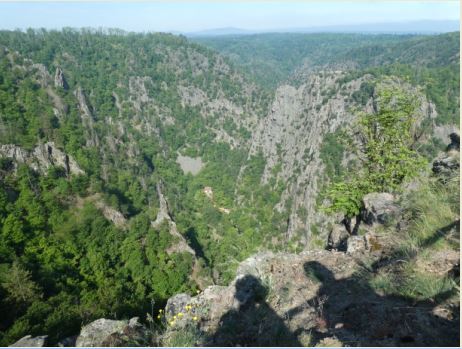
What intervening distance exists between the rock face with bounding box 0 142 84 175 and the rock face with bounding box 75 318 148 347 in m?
54.7

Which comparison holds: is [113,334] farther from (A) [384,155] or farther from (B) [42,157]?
(B) [42,157]

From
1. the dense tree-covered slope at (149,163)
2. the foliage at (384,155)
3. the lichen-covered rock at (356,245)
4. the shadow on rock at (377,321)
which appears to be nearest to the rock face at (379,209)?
the lichen-covered rock at (356,245)

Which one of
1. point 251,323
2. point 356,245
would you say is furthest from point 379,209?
point 251,323

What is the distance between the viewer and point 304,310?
21.5 ft

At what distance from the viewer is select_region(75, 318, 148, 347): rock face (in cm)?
618

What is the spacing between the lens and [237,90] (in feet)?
505

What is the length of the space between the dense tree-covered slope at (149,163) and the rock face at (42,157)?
0.22 m

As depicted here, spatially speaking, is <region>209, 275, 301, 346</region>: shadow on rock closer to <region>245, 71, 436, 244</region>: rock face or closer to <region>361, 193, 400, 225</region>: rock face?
<region>361, 193, 400, 225</region>: rock face

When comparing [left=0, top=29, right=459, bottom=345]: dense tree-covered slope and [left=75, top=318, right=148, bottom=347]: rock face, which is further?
[left=0, top=29, right=459, bottom=345]: dense tree-covered slope

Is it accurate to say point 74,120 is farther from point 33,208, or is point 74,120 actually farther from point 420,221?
point 420,221

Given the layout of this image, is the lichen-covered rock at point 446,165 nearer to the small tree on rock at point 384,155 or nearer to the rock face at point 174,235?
the small tree on rock at point 384,155

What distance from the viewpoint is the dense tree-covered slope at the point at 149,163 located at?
1528 inches

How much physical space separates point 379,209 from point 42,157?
58559mm

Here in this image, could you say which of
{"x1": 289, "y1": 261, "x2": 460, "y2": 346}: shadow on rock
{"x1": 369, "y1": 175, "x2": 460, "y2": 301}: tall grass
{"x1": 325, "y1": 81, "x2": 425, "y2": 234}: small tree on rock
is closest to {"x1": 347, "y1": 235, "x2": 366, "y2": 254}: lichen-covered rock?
{"x1": 369, "y1": 175, "x2": 460, "y2": 301}: tall grass
